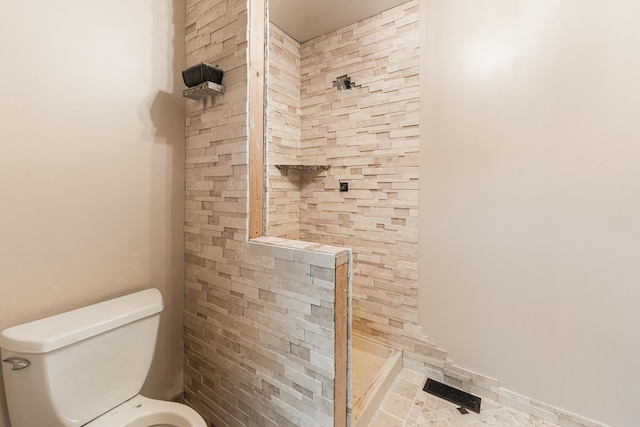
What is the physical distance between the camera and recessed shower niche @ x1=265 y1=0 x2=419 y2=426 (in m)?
1.82

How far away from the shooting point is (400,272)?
187cm

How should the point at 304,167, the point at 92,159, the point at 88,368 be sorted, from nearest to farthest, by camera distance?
the point at 88,368, the point at 92,159, the point at 304,167

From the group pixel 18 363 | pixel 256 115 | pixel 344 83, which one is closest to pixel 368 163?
pixel 344 83

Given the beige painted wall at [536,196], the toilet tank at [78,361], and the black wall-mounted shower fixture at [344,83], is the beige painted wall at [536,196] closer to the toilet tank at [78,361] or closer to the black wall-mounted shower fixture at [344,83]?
the black wall-mounted shower fixture at [344,83]

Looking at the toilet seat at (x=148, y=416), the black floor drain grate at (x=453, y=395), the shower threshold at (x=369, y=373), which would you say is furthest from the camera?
the black floor drain grate at (x=453, y=395)

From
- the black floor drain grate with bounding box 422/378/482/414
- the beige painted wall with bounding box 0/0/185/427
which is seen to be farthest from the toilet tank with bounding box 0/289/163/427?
the black floor drain grate with bounding box 422/378/482/414

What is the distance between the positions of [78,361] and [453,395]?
74.6 inches

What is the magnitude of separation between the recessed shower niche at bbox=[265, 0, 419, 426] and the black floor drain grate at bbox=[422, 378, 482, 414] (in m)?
0.27

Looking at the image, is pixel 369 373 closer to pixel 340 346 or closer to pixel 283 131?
pixel 340 346

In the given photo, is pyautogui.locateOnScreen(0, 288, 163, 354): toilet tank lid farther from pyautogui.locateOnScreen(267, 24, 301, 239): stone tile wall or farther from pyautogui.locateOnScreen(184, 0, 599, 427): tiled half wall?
pyautogui.locateOnScreen(267, 24, 301, 239): stone tile wall

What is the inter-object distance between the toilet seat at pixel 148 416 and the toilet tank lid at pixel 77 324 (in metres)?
0.34

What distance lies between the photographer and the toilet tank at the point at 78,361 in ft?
2.80

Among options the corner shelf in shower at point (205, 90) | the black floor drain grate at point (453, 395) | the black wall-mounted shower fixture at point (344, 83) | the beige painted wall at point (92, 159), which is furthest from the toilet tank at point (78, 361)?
the black wall-mounted shower fixture at point (344, 83)

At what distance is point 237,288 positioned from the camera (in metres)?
1.25
